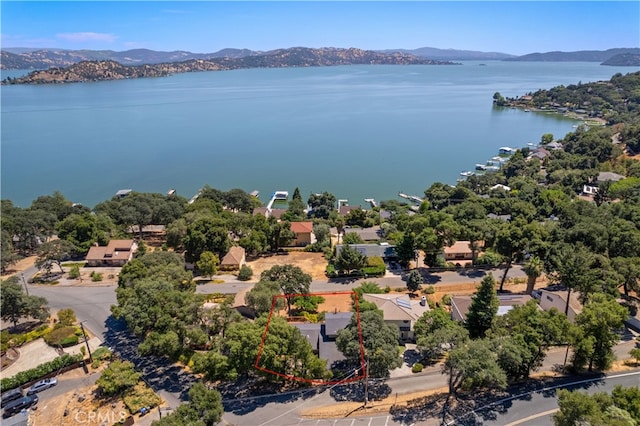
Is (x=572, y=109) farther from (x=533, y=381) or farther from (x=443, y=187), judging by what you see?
(x=533, y=381)

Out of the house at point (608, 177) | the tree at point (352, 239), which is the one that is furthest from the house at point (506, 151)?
the tree at point (352, 239)

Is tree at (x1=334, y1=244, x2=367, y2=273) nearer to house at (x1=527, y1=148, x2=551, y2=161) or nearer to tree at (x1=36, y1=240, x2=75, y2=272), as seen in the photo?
tree at (x1=36, y1=240, x2=75, y2=272)

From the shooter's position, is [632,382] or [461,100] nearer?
[632,382]

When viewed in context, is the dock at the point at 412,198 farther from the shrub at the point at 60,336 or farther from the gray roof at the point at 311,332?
the shrub at the point at 60,336

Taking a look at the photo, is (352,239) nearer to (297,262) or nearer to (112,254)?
(297,262)

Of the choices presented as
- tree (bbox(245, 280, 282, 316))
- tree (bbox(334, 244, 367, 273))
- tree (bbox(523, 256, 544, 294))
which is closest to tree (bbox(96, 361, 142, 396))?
tree (bbox(245, 280, 282, 316))

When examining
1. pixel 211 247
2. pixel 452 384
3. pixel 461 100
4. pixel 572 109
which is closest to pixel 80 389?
pixel 211 247

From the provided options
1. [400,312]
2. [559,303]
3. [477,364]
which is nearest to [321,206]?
[400,312]
